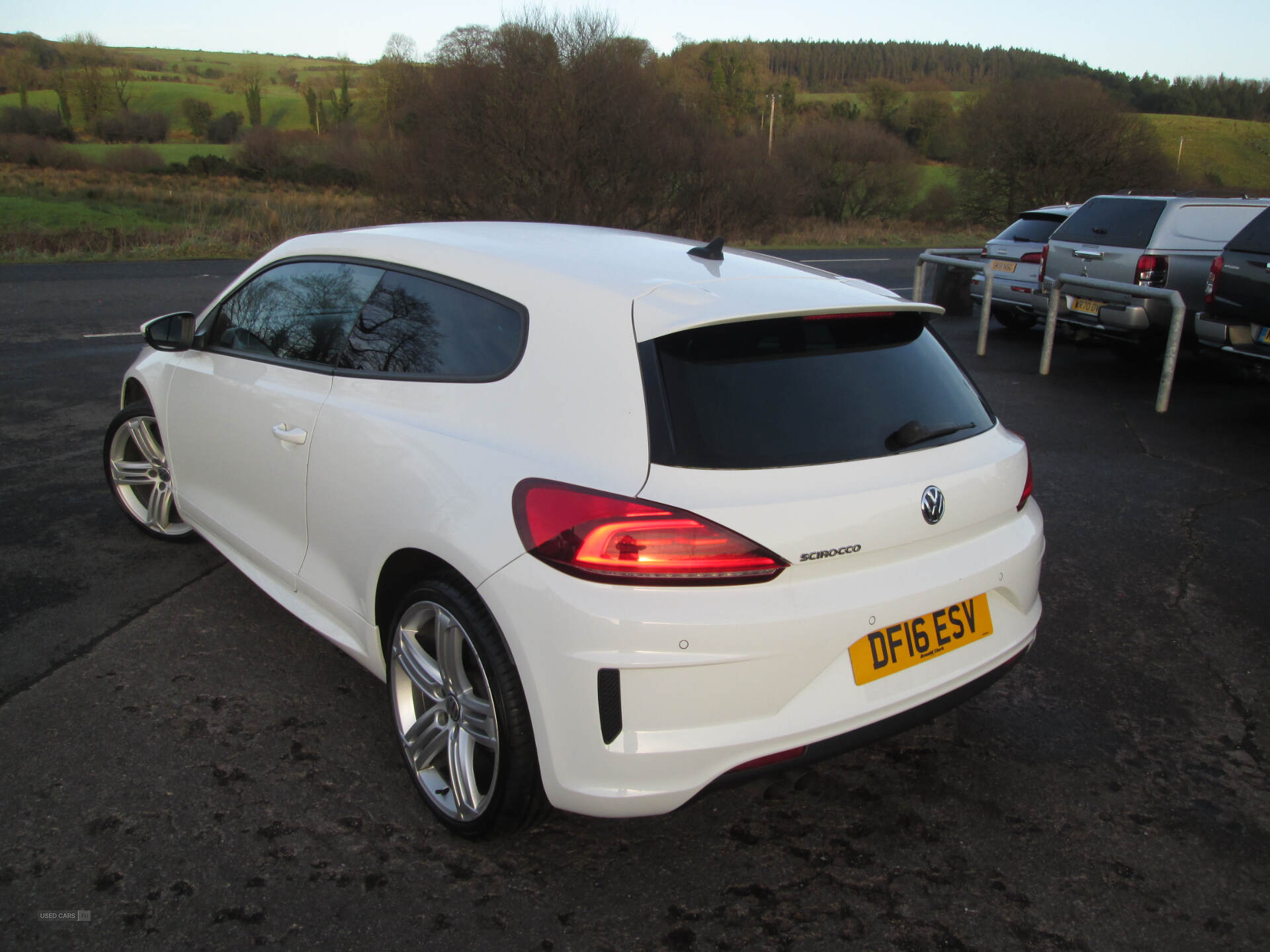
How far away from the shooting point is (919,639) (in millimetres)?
2482

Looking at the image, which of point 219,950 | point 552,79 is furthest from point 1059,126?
point 219,950

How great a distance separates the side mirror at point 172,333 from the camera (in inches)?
158

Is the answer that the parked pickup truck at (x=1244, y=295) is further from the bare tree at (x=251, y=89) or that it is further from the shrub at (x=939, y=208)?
the bare tree at (x=251, y=89)

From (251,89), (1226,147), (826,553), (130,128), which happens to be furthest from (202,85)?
(826,553)

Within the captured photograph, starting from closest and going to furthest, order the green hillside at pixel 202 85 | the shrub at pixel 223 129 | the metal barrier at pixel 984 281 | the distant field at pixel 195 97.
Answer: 1. the metal barrier at pixel 984 281
2. the shrub at pixel 223 129
3. the distant field at pixel 195 97
4. the green hillside at pixel 202 85

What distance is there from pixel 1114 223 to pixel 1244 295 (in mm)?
2894

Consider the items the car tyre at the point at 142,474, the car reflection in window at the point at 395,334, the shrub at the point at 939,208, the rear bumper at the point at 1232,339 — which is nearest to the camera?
the car reflection in window at the point at 395,334

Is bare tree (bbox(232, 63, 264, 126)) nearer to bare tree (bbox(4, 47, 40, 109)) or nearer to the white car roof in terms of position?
bare tree (bbox(4, 47, 40, 109))

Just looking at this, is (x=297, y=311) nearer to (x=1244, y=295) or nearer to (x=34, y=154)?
(x=1244, y=295)

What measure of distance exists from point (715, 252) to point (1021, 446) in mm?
1140

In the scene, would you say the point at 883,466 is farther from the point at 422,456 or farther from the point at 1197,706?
the point at 1197,706

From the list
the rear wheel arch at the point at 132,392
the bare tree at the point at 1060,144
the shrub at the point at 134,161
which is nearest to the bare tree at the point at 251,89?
the shrub at the point at 134,161

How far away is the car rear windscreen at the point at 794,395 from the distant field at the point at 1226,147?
2589 inches

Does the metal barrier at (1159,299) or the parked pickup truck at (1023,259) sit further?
the parked pickup truck at (1023,259)
